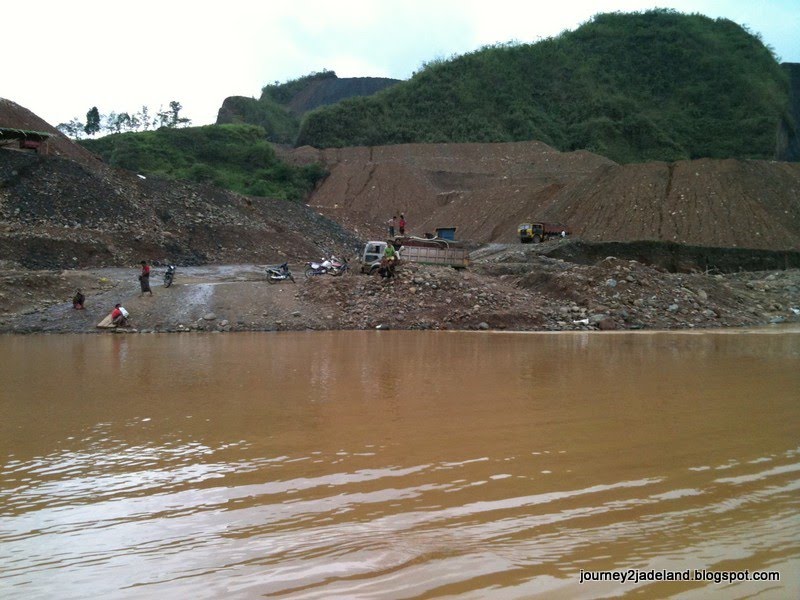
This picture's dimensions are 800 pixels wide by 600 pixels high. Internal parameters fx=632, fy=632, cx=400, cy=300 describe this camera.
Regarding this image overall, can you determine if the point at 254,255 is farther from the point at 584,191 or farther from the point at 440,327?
the point at 584,191

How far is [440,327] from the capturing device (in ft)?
62.8

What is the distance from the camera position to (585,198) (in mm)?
40375

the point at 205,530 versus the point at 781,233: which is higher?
the point at 781,233

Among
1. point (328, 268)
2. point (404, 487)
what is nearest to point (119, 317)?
point (328, 268)

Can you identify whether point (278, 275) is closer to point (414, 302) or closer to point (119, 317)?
point (414, 302)

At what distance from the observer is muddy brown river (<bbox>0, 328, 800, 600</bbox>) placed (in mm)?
3205

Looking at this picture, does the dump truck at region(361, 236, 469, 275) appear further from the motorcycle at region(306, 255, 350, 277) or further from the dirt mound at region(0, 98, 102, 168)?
the dirt mound at region(0, 98, 102, 168)

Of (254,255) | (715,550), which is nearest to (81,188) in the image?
(254,255)

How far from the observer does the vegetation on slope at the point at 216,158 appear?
58438 millimetres

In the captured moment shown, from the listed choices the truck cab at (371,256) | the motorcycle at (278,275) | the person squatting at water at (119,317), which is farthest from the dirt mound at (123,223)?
the truck cab at (371,256)

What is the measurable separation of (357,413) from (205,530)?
11.1ft

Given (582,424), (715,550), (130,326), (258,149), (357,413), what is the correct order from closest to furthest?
1. (715,550)
2. (582,424)
3. (357,413)
4. (130,326)
5. (258,149)

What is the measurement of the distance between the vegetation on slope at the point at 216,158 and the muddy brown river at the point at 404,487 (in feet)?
171

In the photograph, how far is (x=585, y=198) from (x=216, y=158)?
40309 millimetres
